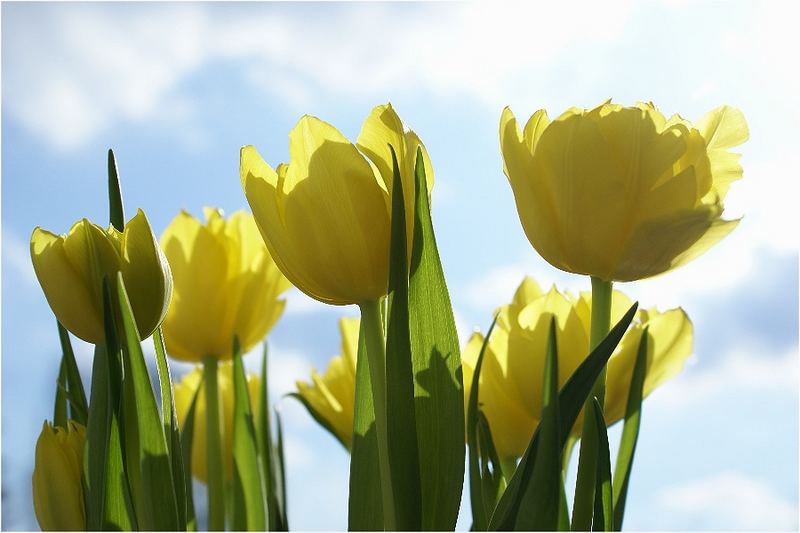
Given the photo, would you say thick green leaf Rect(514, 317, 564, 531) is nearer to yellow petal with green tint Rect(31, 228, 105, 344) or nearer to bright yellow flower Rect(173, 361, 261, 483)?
yellow petal with green tint Rect(31, 228, 105, 344)

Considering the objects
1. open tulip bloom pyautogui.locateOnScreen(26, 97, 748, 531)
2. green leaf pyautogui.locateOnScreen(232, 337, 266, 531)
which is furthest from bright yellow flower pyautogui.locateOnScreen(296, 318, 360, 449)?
open tulip bloom pyautogui.locateOnScreen(26, 97, 748, 531)

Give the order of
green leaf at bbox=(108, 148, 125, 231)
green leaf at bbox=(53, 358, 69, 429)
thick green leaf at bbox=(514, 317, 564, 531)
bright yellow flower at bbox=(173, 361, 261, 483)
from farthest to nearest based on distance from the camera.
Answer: bright yellow flower at bbox=(173, 361, 261, 483) < green leaf at bbox=(53, 358, 69, 429) < green leaf at bbox=(108, 148, 125, 231) < thick green leaf at bbox=(514, 317, 564, 531)

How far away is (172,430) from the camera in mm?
377

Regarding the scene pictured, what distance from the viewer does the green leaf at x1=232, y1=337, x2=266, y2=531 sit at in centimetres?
54

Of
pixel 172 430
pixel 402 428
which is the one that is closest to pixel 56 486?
pixel 172 430

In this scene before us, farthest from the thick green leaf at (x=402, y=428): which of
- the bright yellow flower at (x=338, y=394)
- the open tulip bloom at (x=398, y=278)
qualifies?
the bright yellow flower at (x=338, y=394)

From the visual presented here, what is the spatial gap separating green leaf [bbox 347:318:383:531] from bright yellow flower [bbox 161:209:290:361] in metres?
0.23

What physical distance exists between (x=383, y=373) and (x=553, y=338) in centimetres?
9

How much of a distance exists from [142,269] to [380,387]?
0.11 meters

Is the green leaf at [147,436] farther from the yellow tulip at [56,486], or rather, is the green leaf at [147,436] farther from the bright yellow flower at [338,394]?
the bright yellow flower at [338,394]

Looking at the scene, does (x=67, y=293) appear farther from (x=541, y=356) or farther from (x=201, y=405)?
(x=201, y=405)

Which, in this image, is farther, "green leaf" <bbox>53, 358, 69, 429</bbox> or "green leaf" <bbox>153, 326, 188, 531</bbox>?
"green leaf" <bbox>53, 358, 69, 429</bbox>

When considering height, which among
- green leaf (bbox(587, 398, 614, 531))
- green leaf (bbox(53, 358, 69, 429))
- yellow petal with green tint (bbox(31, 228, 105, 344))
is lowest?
green leaf (bbox(587, 398, 614, 531))

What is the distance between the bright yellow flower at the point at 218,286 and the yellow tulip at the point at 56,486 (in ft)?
0.75
